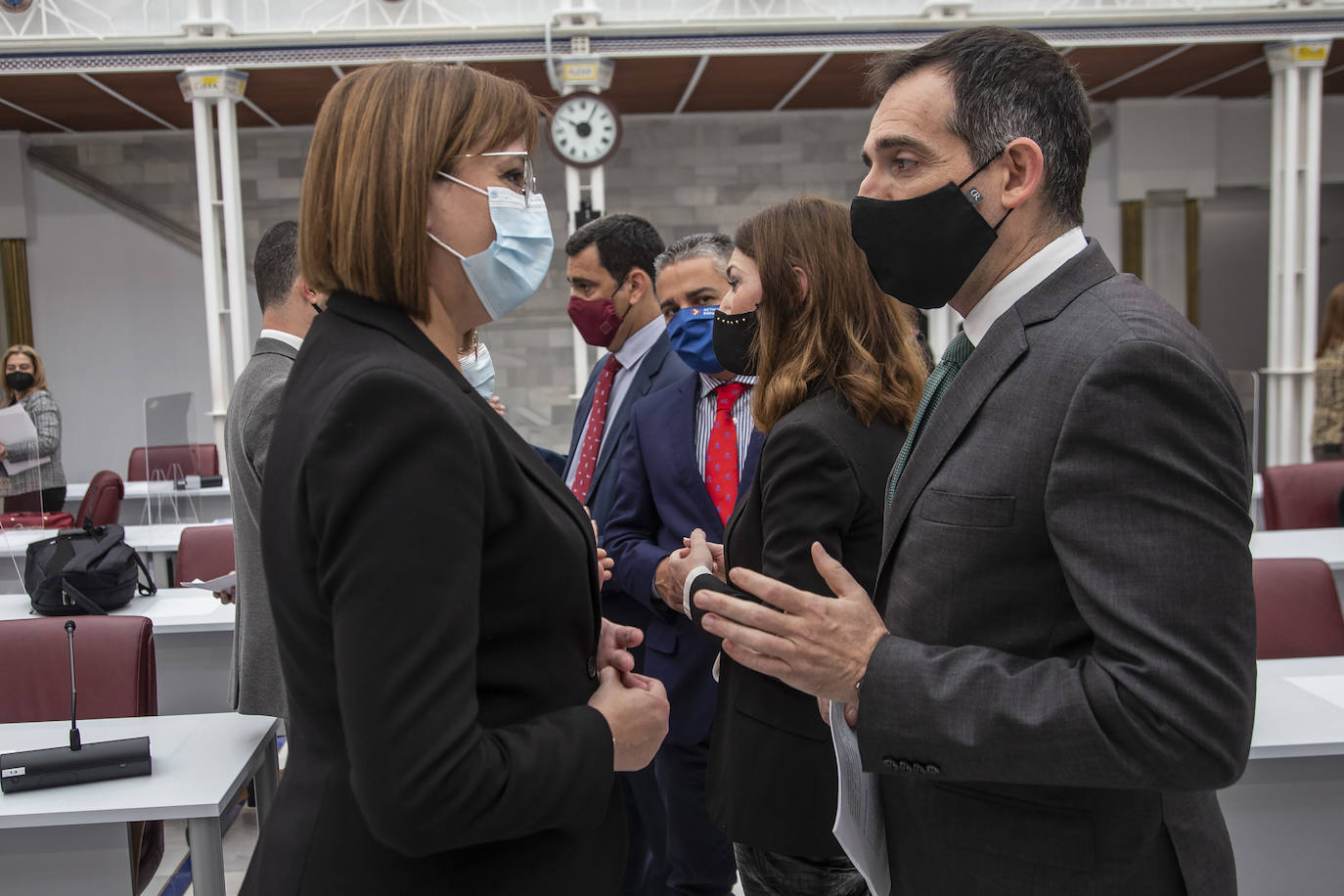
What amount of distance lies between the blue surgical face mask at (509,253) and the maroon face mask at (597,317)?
1925mm

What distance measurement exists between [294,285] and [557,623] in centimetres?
176

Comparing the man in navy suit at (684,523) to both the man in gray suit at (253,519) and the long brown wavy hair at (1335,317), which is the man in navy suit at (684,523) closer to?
the man in gray suit at (253,519)

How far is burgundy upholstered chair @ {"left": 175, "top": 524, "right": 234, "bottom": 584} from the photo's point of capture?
4043 mm

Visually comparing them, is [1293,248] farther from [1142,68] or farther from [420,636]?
[420,636]

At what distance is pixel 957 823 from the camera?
45.7 inches

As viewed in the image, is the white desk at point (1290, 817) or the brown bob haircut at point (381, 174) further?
the white desk at point (1290, 817)

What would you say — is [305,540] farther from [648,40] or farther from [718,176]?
[718,176]

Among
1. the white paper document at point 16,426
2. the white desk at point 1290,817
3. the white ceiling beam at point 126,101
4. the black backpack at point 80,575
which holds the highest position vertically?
the white ceiling beam at point 126,101

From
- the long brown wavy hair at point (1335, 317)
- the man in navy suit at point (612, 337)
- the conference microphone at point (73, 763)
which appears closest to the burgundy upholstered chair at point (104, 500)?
the man in navy suit at point (612, 337)

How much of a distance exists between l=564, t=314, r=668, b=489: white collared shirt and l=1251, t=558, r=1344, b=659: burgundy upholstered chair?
1.87 metres

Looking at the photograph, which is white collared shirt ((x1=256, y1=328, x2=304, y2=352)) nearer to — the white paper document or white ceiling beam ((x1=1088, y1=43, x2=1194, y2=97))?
the white paper document

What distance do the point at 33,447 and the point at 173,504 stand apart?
906 millimetres

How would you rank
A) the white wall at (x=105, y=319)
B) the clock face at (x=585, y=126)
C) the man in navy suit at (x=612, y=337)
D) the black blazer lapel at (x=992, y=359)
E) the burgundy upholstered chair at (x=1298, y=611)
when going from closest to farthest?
the black blazer lapel at (x=992, y=359), the burgundy upholstered chair at (x=1298, y=611), the man in navy suit at (x=612, y=337), the clock face at (x=585, y=126), the white wall at (x=105, y=319)

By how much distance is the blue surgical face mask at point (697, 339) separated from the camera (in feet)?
8.21
